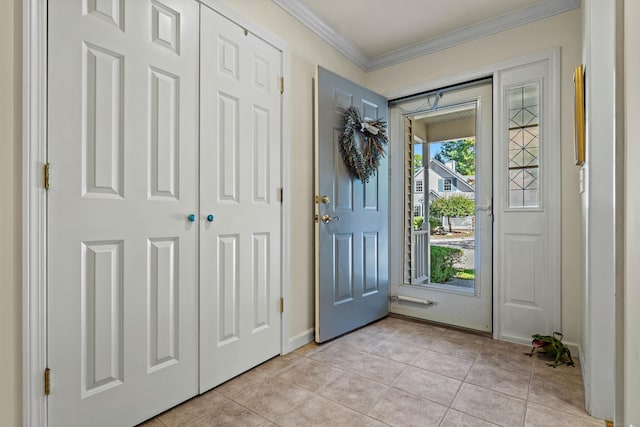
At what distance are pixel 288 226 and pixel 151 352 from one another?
1085mm

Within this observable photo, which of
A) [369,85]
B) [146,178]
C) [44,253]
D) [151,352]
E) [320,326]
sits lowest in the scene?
[320,326]

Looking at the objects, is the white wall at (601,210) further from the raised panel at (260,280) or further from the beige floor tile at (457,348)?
the raised panel at (260,280)

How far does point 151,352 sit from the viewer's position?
1540 mm

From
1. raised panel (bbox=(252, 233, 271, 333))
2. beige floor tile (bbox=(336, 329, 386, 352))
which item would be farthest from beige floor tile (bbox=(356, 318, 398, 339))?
raised panel (bbox=(252, 233, 271, 333))

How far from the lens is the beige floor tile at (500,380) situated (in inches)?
70.2

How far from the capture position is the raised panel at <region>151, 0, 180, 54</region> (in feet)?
5.07

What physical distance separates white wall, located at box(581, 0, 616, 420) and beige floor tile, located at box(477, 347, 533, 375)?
493mm

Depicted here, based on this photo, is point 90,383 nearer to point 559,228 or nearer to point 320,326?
point 320,326

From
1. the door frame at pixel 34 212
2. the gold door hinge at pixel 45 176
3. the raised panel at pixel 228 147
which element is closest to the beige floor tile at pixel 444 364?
the raised panel at pixel 228 147

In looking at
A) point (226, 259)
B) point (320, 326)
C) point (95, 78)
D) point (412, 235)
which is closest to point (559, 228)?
point (412, 235)

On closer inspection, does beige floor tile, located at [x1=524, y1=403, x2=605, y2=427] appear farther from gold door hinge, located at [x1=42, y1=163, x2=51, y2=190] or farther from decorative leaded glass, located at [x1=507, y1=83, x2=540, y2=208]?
gold door hinge, located at [x1=42, y1=163, x2=51, y2=190]

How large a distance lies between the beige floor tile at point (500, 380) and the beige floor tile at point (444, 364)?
0.05m

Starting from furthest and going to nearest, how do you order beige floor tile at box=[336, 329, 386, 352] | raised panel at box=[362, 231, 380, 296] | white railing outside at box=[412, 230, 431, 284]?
white railing outside at box=[412, 230, 431, 284] < raised panel at box=[362, 231, 380, 296] < beige floor tile at box=[336, 329, 386, 352]

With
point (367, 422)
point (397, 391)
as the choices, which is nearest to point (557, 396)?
point (397, 391)
